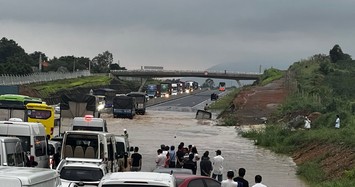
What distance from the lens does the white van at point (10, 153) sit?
1432cm

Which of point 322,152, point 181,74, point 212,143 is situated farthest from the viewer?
point 181,74

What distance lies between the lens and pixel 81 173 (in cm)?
1552

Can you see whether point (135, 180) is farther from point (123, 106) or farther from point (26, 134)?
point (123, 106)

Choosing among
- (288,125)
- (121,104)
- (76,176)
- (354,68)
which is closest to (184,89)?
(354,68)

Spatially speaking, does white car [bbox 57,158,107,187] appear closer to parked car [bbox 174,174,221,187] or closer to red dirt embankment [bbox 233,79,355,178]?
parked car [bbox 174,174,221,187]

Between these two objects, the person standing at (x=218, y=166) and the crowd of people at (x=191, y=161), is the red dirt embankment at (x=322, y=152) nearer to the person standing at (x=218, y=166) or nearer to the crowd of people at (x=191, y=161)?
the crowd of people at (x=191, y=161)

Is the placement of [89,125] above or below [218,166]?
above

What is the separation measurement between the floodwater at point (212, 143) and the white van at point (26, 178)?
57.1 ft

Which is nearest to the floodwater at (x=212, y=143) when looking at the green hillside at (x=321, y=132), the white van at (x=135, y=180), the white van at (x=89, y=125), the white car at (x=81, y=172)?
the green hillside at (x=321, y=132)

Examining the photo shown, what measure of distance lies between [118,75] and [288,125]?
10487 centimetres

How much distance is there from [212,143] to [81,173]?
30.6 m

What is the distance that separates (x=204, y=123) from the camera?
2628 inches

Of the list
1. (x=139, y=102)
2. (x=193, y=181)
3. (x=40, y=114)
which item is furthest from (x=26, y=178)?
(x=139, y=102)

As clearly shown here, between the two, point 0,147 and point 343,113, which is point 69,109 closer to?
point 343,113
